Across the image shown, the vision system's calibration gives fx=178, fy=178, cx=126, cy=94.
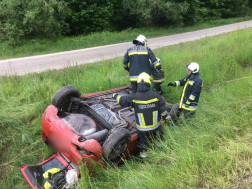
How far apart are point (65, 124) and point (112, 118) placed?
92cm

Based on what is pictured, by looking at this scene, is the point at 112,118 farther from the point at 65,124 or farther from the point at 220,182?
the point at 220,182

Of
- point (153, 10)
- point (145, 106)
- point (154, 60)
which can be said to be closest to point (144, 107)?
point (145, 106)

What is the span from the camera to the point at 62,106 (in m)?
3.89

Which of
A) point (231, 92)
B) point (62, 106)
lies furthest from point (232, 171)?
point (62, 106)

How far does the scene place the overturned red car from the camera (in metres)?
2.57

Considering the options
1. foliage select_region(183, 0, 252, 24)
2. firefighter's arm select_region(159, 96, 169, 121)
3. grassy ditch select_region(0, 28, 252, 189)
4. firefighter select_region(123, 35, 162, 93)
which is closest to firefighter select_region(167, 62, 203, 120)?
grassy ditch select_region(0, 28, 252, 189)

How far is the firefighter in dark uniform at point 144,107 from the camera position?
315 cm

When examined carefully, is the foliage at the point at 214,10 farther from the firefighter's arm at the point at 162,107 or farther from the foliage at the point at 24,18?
the firefighter's arm at the point at 162,107

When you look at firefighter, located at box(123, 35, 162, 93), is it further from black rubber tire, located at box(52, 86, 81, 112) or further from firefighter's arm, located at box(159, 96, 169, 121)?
black rubber tire, located at box(52, 86, 81, 112)

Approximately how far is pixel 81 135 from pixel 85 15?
15.6m

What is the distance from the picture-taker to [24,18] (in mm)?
12172

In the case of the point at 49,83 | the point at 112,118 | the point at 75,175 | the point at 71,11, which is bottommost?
the point at 75,175

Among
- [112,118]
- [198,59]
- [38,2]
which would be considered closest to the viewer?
[112,118]

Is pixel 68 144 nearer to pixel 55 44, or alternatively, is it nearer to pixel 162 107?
pixel 162 107
